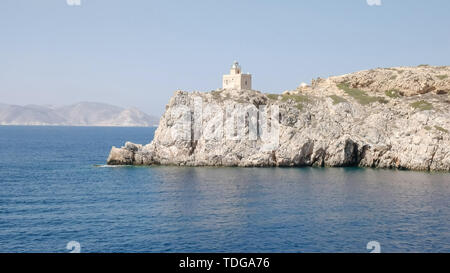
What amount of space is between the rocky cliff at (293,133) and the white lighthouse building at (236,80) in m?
5.03

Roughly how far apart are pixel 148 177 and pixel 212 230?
33.7m

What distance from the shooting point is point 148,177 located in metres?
72.9

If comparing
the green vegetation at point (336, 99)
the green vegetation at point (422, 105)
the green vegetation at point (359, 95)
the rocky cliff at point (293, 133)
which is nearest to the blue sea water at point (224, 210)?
the rocky cliff at point (293, 133)

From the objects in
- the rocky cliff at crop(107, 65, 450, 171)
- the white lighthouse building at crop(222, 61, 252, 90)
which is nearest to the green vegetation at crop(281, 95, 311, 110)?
the rocky cliff at crop(107, 65, 450, 171)

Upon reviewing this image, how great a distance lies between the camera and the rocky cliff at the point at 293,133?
85688mm

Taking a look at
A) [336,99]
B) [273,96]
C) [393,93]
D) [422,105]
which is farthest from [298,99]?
[422,105]

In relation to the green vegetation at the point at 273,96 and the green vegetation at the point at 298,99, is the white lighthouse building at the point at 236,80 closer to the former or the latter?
the green vegetation at the point at 273,96

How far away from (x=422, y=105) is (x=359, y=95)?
1395 cm

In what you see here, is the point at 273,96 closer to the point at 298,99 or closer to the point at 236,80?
the point at 298,99

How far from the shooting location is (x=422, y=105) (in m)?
92.2

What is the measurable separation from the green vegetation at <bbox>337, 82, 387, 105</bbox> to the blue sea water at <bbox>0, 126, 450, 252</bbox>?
23107 mm
